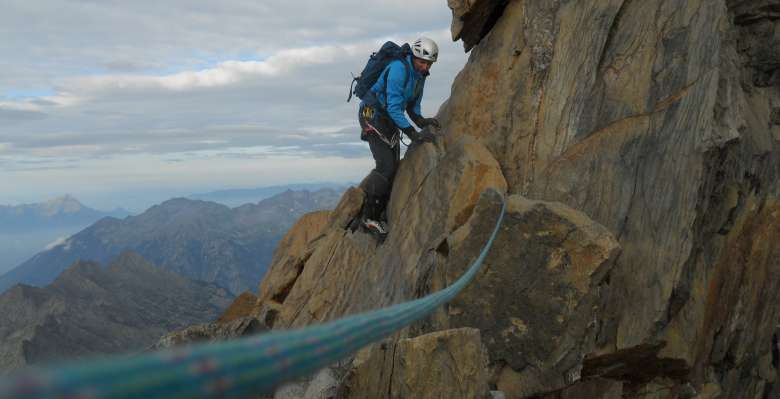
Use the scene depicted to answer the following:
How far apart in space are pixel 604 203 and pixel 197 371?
1470cm

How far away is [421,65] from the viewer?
19.3m

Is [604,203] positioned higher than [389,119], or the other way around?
[389,119]

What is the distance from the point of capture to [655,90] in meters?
16.3

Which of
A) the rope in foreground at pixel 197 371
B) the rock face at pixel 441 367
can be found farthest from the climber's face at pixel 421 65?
the rope in foreground at pixel 197 371

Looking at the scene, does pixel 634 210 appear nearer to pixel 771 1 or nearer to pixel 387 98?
pixel 387 98

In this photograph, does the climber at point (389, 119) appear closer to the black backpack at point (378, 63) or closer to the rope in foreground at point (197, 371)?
the black backpack at point (378, 63)

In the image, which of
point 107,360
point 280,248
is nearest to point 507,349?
point 107,360

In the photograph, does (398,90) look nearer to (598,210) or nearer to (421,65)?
(421,65)

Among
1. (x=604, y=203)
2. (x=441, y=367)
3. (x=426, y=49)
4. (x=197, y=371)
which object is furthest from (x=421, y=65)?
(x=197, y=371)

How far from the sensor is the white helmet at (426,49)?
18812 mm

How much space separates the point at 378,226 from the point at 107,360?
18.9 meters

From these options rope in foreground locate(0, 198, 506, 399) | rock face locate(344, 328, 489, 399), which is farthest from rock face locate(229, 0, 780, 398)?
rope in foreground locate(0, 198, 506, 399)

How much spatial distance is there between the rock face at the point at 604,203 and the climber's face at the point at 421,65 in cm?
204

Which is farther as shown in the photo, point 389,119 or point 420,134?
point 389,119
